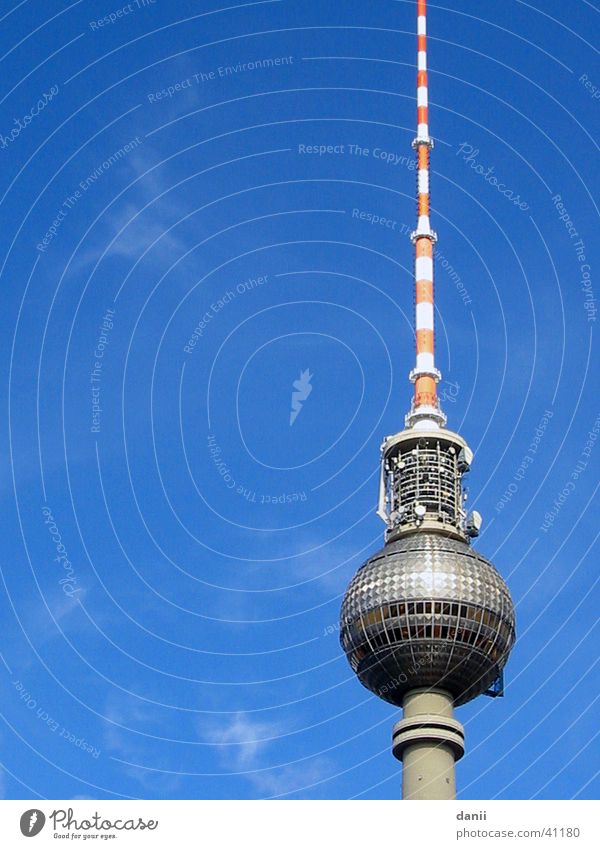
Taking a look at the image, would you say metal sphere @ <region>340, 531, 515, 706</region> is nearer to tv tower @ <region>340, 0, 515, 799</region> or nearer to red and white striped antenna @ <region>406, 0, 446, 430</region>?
tv tower @ <region>340, 0, 515, 799</region>

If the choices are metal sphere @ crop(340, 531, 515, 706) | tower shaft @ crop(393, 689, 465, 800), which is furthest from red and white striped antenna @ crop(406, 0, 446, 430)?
tower shaft @ crop(393, 689, 465, 800)

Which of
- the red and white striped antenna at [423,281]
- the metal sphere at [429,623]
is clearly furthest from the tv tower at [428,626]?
the red and white striped antenna at [423,281]

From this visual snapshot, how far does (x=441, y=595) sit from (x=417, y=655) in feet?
18.0

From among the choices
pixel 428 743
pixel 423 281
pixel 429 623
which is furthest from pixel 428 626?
pixel 423 281

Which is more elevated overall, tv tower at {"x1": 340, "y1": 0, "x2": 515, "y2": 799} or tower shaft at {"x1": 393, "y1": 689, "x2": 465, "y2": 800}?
tv tower at {"x1": 340, "y1": 0, "x2": 515, "y2": 799}

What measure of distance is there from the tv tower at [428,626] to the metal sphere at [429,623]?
0.09 meters

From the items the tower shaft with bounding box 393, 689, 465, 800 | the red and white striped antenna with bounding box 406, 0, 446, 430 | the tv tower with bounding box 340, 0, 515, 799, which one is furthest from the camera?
the red and white striped antenna with bounding box 406, 0, 446, 430

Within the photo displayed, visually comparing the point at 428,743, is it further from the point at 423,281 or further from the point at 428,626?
the point at 423,281

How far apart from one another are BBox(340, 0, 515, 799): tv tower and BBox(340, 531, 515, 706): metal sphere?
9 centimetres

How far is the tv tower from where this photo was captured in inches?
4739

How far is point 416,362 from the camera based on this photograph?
464 feet

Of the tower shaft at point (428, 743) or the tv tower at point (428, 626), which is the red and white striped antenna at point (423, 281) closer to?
the tv tower at point (428, 626)
